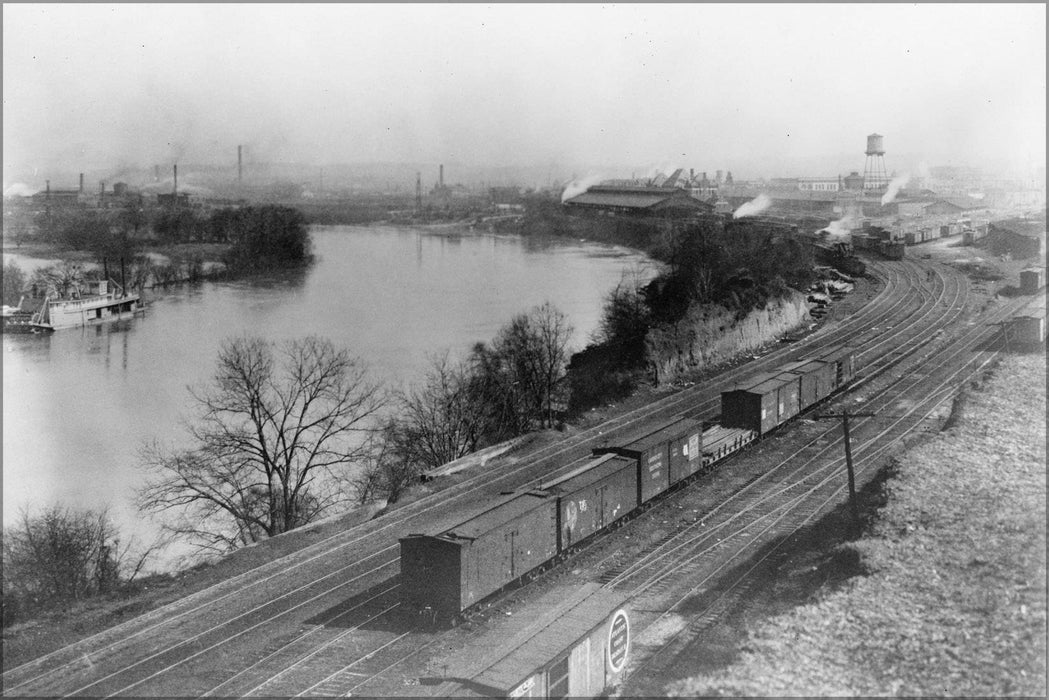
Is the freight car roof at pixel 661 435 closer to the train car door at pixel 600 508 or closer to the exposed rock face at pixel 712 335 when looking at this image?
the train car door at pixel 600 508

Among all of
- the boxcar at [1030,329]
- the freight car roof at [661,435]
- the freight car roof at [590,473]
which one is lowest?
the freight car roof at [590,473]

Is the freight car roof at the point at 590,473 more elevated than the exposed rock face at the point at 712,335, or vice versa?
the exposed rock face at the point at 712,335

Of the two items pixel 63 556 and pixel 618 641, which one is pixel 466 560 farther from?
pixel 63 556

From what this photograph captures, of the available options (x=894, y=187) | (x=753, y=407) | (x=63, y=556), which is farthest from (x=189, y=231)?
(x=894, y=187)

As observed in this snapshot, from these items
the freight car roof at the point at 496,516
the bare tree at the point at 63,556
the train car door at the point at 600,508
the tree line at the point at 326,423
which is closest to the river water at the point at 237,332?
the bare tree at the point at 63,556

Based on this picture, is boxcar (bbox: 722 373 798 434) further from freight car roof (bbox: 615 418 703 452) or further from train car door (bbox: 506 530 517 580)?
train car door (bbox: 506 530 517 580)

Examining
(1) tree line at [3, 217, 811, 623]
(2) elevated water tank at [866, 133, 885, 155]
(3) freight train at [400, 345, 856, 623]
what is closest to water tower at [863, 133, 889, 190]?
(2) elevated water tank at [866, 133, 885, 155]
